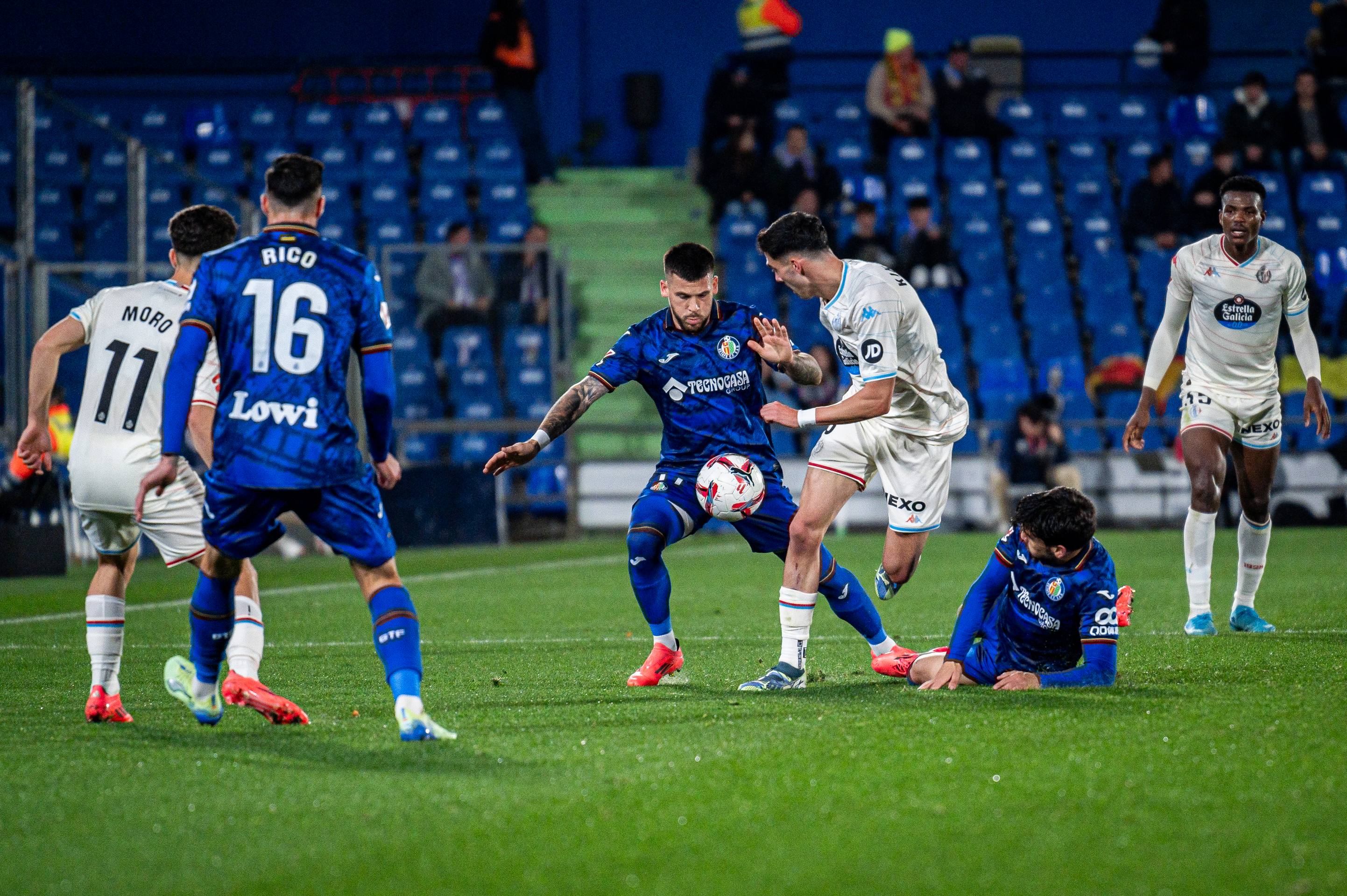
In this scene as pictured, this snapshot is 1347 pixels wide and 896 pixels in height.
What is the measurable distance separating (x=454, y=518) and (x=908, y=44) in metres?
10.6

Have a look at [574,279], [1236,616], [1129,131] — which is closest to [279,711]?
[1236,616]

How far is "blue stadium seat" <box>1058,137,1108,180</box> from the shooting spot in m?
23.0

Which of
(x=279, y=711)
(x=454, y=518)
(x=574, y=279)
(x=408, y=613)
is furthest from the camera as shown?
(x=574, y=279)

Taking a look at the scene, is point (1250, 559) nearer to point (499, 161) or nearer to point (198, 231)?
point (198, 231)

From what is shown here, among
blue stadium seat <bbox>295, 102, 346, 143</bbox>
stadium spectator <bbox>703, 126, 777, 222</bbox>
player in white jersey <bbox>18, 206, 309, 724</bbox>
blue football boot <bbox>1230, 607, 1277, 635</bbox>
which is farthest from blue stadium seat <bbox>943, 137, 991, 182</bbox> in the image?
player in white jersey <bbox>18, 206, 309, 724</bbox>

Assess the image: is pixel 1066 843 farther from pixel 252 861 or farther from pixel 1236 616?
pixel 1236 616

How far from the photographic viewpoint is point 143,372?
5703mm

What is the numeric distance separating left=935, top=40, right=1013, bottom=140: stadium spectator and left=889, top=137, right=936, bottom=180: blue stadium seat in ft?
1.39

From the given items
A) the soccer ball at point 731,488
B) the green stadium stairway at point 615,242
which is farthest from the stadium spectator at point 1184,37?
the soccer ball at point 731,488

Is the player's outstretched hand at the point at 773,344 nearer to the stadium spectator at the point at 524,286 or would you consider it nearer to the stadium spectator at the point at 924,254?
the stadium spectator at the point at 524,286

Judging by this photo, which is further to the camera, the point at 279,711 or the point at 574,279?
the point at 574,279

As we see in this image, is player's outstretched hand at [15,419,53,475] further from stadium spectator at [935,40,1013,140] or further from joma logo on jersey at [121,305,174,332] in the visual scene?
stadium spectator at [935,40,1013,140]

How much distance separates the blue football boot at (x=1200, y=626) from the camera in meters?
7.71

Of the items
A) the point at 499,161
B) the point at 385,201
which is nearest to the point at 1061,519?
the point at 385,201
